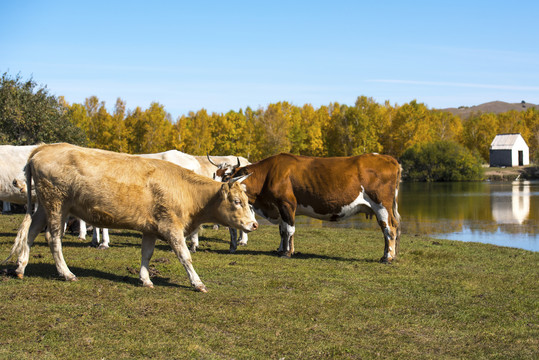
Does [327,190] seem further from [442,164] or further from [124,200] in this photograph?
[442,164]

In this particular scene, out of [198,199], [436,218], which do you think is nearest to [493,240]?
[436,218]

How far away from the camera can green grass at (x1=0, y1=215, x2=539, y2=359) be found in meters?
5.74

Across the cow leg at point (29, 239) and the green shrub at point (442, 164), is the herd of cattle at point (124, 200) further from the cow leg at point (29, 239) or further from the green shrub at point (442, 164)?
the green shrub at point (442, 164)

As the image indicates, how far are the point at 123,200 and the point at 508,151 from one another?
355 feet

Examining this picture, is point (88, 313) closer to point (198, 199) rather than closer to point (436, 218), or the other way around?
point (198, 199)

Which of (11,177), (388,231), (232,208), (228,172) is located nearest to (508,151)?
(228,172)

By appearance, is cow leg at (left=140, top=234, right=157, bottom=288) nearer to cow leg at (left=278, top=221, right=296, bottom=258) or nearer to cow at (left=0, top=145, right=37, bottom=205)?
cow leg at (left=278, top=221, right=296, bottom=258)

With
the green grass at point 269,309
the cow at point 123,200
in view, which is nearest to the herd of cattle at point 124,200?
the cow at point 123,200

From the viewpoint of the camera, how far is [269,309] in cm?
722

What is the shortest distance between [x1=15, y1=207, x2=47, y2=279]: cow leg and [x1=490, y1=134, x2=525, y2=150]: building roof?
108672 mm

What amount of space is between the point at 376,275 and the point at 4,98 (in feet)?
76.3

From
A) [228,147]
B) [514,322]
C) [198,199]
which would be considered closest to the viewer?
[514,322]

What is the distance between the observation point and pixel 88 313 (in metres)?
6.60

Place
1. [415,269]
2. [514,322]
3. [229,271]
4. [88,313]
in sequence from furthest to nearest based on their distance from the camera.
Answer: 1. [415,269]
2. [229,271]
3. [514,322]
4. [88,313]
